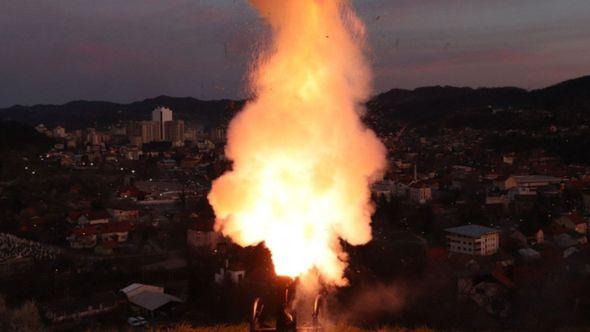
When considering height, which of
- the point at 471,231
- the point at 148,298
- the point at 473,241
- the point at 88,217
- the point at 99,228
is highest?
the point at 88,217

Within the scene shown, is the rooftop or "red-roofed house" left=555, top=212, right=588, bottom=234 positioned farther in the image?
"red-roofed house" left=555, top=212, right=588, bottom=234

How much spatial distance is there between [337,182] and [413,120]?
66.5 m

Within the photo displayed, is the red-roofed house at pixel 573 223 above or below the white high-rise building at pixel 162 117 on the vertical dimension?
below

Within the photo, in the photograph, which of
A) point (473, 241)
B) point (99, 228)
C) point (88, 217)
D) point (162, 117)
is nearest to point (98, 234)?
point (99, 228)

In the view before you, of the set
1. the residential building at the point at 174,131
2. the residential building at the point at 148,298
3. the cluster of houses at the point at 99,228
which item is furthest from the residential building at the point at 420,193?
the residential building at the point at 174,131

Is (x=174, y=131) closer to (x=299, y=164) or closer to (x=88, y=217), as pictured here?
(x=88, y=217)

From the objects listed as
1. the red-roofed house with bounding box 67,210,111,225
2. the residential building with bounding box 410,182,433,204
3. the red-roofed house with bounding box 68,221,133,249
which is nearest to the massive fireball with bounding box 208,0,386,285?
the red-roofed house with bounding box 68,221,133,249

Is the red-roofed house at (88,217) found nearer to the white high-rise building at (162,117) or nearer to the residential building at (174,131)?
the residential building at (174,131)

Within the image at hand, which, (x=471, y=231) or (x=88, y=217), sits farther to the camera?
(x=88, y=217)

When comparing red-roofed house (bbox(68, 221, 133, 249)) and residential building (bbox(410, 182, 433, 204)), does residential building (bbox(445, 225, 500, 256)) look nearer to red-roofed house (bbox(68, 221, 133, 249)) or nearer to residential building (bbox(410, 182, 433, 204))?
residential building (bbox(410, 182, 433, 204))

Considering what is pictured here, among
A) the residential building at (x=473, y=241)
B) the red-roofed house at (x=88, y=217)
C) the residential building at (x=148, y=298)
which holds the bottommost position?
the residential building at (x=148, y=298)

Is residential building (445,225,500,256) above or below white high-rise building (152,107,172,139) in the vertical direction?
below

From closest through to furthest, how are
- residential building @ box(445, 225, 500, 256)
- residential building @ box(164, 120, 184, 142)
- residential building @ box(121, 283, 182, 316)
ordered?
1. residential building @ box(121, 283, 182, 316)
2. residential building @ box(445, 225, 500, 256)
3. residential building @ box(164, 120, 184, 142)

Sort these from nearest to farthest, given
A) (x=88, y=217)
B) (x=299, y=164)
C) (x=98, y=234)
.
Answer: (x=299, y=164) → (x=98, y=234) → (x=88, y=217)
